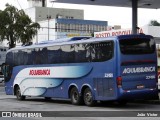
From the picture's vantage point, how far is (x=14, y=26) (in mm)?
56750

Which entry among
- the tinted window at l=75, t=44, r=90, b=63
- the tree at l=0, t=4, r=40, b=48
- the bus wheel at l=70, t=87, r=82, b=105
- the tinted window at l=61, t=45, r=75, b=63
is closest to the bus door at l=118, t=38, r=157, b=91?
the tinted window at l=75, t=44, r=90, b=63

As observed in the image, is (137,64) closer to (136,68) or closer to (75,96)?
(136,68)

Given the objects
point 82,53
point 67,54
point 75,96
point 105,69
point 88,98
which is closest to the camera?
point 105,69

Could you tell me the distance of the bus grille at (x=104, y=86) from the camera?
64.2ft

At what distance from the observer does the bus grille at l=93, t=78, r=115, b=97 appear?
1958 cm

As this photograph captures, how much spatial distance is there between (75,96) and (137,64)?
4.00 meters

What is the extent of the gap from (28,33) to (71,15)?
81851mm

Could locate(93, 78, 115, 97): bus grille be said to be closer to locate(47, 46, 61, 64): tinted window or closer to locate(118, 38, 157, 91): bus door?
locate(118, 38, 157, 91): bus door

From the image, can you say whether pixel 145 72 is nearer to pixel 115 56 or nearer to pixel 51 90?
pixel 115 56

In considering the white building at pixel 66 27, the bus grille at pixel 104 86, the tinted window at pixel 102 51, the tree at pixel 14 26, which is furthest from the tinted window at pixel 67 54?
the white building at pixel 66 27

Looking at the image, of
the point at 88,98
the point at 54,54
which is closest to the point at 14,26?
the point at 54,54

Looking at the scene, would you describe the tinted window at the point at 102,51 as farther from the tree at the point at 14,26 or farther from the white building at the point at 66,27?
the white building at the point at 66,27

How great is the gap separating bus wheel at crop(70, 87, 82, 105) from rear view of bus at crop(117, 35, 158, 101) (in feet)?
9.40

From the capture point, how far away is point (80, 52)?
2169 centimetres
